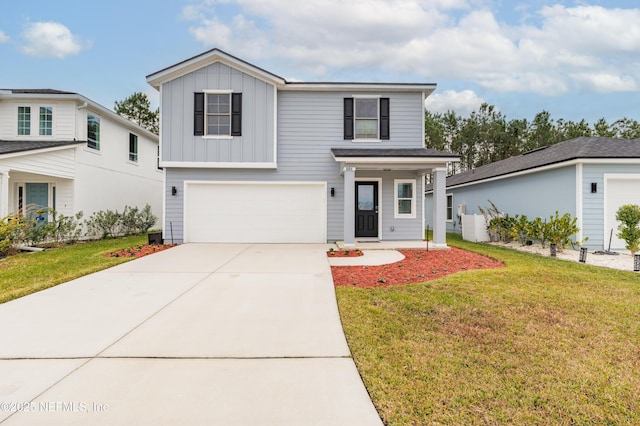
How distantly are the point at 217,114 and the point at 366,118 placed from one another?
5.13 m

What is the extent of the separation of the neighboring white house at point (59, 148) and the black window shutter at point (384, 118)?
1117cm

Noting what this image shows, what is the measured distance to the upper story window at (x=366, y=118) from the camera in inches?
436

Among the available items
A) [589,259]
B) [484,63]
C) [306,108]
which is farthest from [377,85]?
[484,63]

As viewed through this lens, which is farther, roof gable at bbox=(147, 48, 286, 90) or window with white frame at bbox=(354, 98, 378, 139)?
window with white frame at bbox=(354, 98, 378, 139)

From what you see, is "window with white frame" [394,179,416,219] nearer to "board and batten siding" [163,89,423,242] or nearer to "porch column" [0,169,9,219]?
"board and batten siding" [163,89,423,242]

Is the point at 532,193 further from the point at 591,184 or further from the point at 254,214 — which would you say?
the point at 254,214

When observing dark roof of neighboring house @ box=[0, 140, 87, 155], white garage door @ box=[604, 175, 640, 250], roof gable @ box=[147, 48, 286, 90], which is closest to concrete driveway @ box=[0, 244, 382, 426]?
dark roof of neighboring house @ box=[0, 140, 87, 155]

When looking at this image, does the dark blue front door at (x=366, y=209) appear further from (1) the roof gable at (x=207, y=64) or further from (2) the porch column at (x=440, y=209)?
(1) the roof gable at (x=207, y=64)

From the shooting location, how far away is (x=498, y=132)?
29234 mm

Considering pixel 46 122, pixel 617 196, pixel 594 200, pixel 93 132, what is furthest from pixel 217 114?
pixel 617 196

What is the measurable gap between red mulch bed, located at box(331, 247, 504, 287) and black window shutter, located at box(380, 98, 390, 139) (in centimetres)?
441

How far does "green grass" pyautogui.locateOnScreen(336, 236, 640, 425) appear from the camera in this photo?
223 cm

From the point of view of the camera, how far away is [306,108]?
1112 cm

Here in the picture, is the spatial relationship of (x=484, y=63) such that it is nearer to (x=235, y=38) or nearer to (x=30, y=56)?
(x=235, y=38)
